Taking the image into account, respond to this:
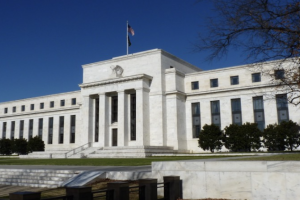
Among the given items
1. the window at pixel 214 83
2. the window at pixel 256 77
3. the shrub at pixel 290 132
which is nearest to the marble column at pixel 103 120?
the window at pixel 214 83

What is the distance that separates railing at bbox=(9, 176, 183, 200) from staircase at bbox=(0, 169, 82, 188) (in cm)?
600

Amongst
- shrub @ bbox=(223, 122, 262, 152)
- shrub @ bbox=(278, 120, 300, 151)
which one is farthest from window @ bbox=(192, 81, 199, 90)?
shrub @ bbox=(278, 120, 300, 151)

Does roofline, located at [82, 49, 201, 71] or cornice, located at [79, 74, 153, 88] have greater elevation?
roofline, located at [82, 49, 201, 71]

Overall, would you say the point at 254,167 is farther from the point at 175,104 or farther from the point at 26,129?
the point at 26,129

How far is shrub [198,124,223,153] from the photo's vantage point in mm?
42841

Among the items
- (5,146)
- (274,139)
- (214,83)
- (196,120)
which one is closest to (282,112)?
(274,139)

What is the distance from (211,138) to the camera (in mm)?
42906

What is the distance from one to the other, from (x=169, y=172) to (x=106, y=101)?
3839 cm

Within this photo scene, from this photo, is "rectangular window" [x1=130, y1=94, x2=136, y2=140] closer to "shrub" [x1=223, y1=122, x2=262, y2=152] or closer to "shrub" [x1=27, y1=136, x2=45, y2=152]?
"shrub" [x1=223, y1=122, x2=262, y2=152]

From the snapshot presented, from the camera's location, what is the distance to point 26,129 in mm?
67750

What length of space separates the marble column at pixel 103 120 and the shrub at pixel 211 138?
15.3 meters

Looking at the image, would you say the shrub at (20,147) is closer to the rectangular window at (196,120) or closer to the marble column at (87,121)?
the marble column at (87,121)

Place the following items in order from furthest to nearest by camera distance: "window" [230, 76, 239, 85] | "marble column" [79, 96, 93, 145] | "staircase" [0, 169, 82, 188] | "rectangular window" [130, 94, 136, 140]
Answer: "marble column" [79, 96, 93, 145] → "rectangular window" [130, 94, 136, 140] → "window" [230, 76, 239, 85] → "staircase" [0, 169, 82, 188]

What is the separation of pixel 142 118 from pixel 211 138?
1050cm
